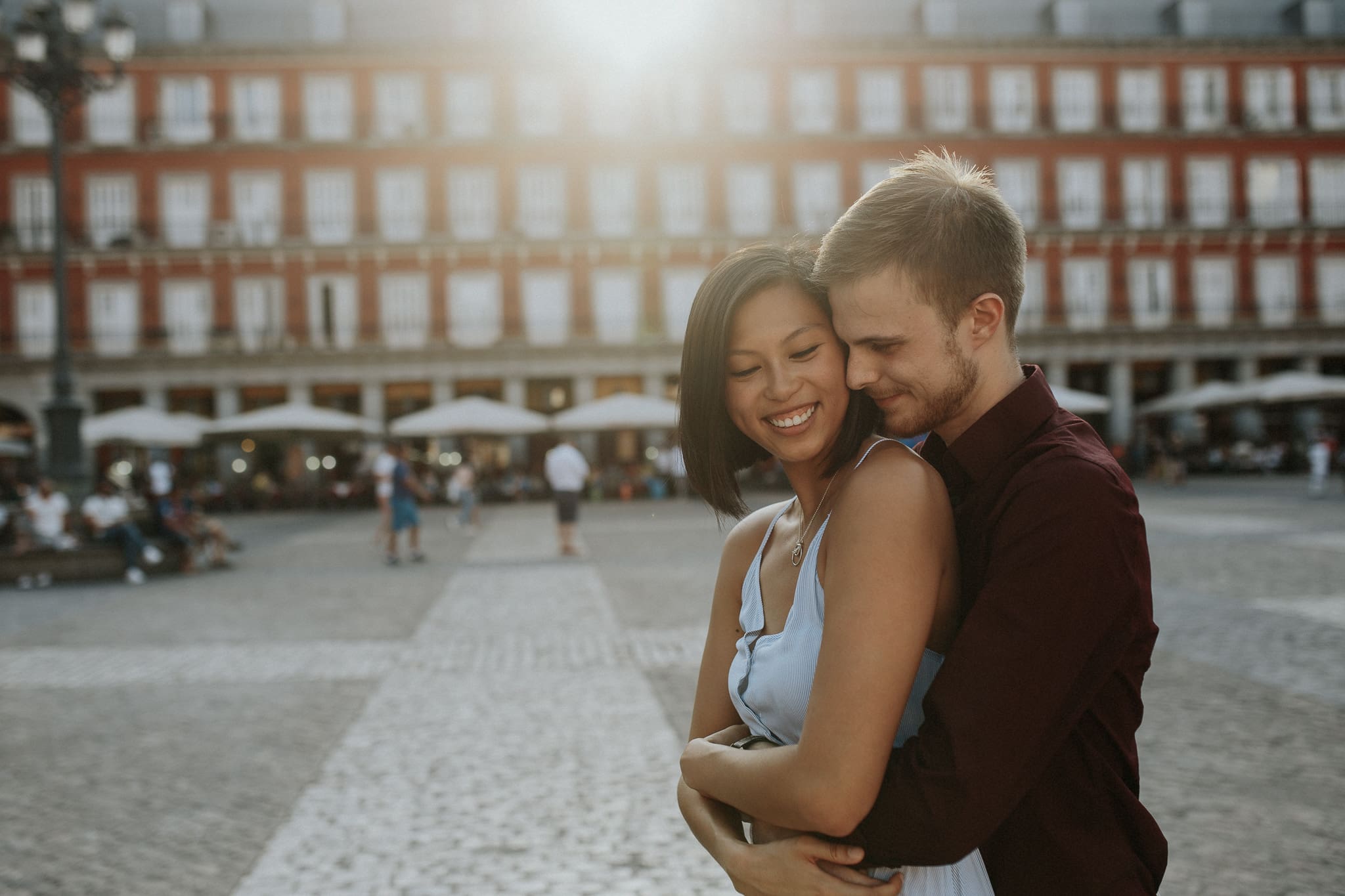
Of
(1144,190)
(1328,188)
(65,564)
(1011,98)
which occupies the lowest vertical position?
(65,564)

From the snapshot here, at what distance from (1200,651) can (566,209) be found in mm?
30235

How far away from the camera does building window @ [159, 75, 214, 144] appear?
33781 millimetres

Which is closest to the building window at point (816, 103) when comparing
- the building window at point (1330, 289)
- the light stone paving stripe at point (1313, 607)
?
the building window at point (1330, 289)

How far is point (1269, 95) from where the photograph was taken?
3659 cm

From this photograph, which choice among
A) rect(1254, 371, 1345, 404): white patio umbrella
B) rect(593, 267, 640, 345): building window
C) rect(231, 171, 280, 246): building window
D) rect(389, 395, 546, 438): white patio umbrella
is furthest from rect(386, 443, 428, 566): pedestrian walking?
rect(1254, 371, 1345, 404): white patio umbrella

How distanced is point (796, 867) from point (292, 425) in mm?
26800

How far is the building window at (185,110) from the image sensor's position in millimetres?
33781

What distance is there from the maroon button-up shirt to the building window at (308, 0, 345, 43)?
3930 cm

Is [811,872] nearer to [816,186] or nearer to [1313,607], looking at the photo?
[1313,607]

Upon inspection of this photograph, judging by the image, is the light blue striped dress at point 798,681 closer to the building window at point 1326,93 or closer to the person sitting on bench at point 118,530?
the person sitting on bench at point 118,530

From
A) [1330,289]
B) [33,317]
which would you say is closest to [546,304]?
[33,317]

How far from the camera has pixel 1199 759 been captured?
4.79 meters

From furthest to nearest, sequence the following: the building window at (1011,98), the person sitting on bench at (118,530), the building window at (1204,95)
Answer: the building window at (1204,95) → the building window at (1011,98) → the person sitting on bench at (118,530)

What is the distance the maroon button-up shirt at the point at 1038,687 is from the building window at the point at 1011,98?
37.9 m
